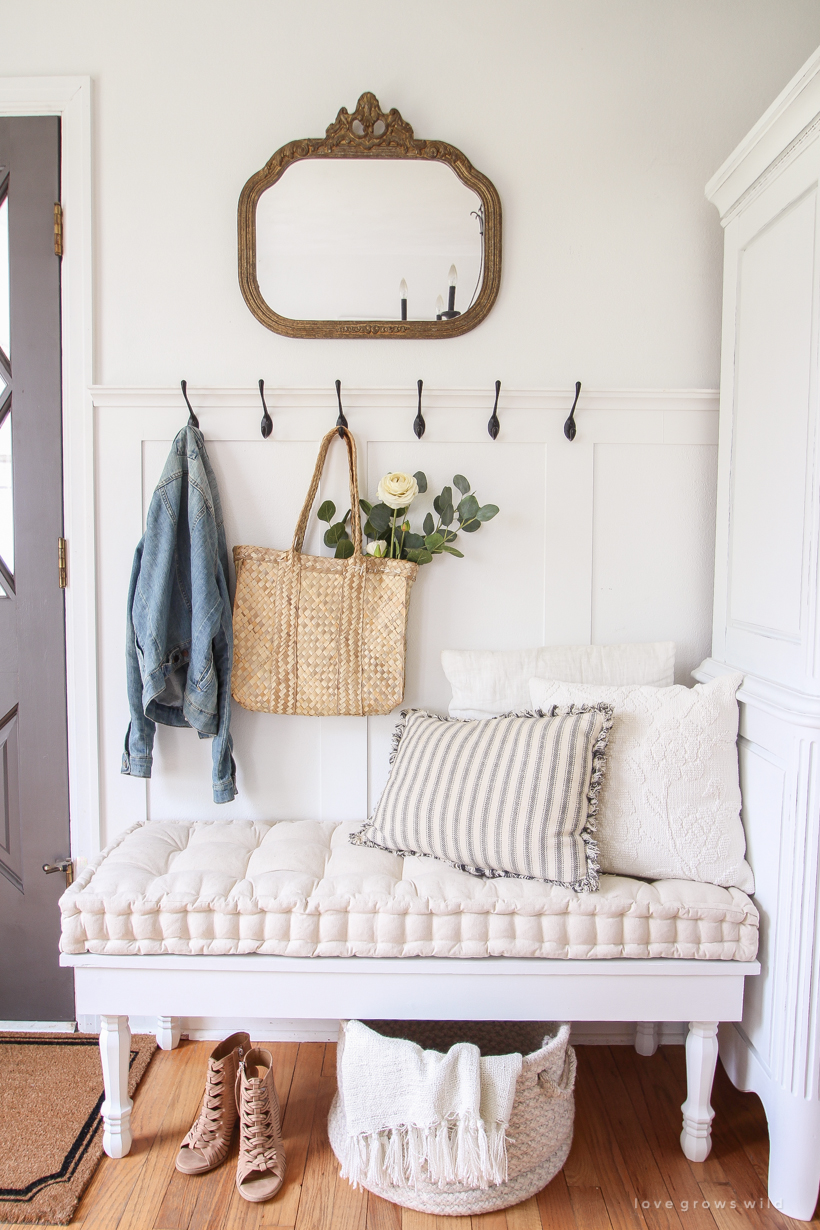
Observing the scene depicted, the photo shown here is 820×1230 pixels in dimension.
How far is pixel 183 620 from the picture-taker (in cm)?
165

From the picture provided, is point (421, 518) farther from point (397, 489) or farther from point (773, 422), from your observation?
point (773, 422)

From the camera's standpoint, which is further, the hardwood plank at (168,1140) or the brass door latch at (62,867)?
the brass door latch at (62,867)

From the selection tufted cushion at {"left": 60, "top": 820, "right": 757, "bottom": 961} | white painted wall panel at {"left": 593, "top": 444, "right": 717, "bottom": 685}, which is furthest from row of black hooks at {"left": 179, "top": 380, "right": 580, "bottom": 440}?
tufted cushion at {"left": 60, "top": 820, "right": 757, "bottom": 961}

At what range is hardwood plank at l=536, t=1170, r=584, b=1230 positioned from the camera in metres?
1.25

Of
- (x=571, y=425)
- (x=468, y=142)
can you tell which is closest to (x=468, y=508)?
(x=571, y=425)

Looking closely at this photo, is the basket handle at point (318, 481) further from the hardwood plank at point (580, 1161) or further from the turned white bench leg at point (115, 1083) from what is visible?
the hardwood plank at point (580, 1161)

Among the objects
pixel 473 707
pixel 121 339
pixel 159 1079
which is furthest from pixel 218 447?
pixel 159 1079

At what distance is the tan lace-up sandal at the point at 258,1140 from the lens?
1.31 metres

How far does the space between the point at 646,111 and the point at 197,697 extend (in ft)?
5.68

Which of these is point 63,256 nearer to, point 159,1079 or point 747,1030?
point 159,1079

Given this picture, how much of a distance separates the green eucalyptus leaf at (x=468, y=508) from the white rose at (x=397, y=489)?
0.12 metres

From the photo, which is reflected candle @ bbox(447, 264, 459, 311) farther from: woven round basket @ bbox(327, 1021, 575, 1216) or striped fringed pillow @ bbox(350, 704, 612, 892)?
woven round basket @ bbox(327, 1021, 575, 1216)

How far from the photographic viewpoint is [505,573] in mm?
1744

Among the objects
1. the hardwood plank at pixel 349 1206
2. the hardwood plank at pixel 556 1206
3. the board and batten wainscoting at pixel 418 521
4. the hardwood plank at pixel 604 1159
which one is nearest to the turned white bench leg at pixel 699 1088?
the hardwood plank at pixel 604 1159
